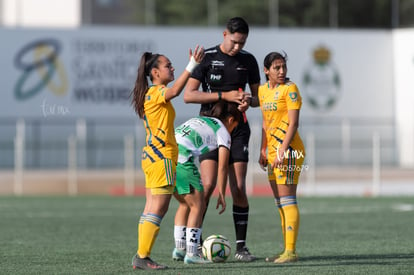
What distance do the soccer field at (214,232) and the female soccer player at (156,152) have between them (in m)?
0.33

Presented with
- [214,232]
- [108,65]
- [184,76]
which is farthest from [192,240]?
[108,65]

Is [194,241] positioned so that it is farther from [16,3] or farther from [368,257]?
[16,3]

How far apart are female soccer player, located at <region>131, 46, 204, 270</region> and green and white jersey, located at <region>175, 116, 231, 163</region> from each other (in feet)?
1.81

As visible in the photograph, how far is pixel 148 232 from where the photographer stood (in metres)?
8.15

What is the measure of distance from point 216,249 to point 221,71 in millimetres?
1676

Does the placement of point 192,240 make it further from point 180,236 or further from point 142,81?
point 142,81

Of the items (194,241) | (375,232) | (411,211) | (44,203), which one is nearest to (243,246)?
(194,241)

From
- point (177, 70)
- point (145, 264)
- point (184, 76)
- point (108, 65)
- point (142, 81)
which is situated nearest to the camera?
point (184, 76)

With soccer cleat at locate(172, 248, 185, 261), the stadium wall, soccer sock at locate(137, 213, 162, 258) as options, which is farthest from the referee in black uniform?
the stadium wall

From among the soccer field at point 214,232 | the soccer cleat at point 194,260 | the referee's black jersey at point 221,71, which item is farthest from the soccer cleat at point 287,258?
the referee's black jersey at point 221,71

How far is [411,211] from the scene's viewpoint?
648 inches

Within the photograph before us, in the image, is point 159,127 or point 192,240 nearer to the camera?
point 159,127

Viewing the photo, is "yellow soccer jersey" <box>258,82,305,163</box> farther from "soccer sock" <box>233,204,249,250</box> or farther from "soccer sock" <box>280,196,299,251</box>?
"soccer sock" <box>233,204,249,250</box>

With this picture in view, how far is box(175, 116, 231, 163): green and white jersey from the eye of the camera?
8.88m
